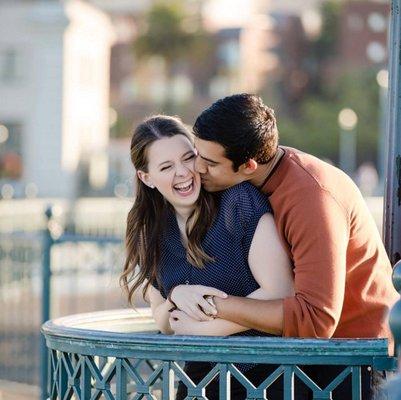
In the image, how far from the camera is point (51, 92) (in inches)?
2157

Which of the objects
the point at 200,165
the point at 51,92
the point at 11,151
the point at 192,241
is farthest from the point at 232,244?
the point at 11,151

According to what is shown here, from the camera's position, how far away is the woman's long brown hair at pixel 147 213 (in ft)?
10.2

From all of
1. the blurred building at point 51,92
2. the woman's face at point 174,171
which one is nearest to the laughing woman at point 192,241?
the woman's face at point 174,171

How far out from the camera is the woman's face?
3.02 metres

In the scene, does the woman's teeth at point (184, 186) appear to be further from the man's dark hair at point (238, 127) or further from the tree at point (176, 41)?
the tree at point (176, 41)

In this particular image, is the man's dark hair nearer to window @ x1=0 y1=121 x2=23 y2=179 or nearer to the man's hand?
the man's hand

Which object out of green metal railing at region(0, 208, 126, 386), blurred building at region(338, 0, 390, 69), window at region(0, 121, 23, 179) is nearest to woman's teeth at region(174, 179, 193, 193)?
green metal railing at region(0, 208, 126, 386)

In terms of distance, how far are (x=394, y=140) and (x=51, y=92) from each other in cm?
5243

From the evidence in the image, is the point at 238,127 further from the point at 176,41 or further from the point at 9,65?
the point at 176,41

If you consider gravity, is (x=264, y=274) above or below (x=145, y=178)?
below

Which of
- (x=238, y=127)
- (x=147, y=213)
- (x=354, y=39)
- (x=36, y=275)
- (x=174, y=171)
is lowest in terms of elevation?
(x=36, y=275)

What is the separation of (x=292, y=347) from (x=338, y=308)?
0.34 meters

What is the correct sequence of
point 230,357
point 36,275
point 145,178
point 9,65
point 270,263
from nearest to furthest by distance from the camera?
1. point 230,357
2. point 270,263
3. point 145,178
4. point 36,275
5. point 9,65

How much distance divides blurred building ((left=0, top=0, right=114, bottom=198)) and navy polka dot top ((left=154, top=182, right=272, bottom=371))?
166ft
